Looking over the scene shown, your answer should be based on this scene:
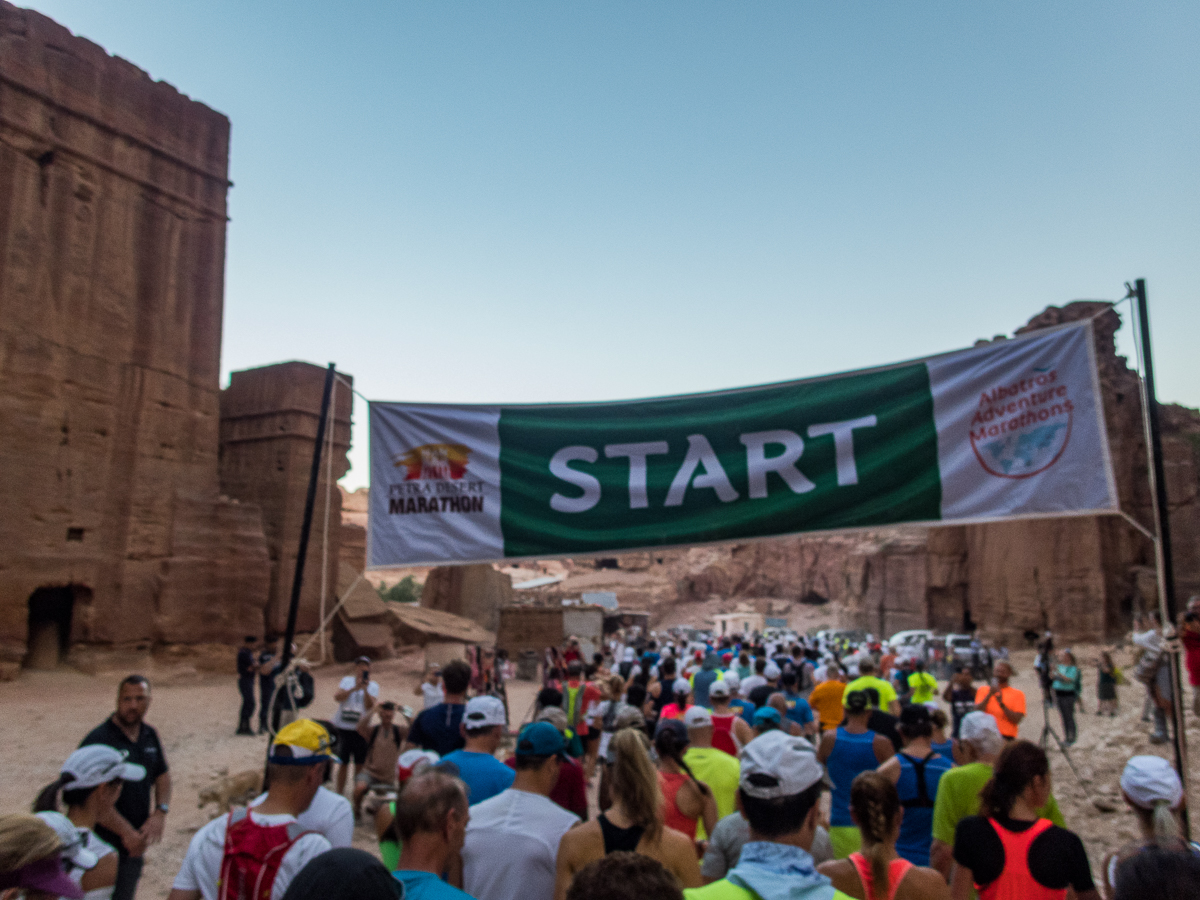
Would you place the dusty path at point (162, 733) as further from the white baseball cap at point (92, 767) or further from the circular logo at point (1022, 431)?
the circular logo at point (1022, 431)

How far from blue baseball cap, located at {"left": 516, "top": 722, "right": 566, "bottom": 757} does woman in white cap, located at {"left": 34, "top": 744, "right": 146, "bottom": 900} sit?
1.64m

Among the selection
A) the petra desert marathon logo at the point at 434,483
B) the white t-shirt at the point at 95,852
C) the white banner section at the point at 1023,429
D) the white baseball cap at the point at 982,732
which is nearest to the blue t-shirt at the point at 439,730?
the petra desert marathon logo at the point at 434,483

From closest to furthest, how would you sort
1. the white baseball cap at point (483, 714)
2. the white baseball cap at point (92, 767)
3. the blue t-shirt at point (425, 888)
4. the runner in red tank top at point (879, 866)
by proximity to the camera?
the blue t-shirt at point (425, 888) → the runner in red tank top at point (879, 866) → the white baseball cap at point (92, 767) → the white baseball cap at point (483, 714)

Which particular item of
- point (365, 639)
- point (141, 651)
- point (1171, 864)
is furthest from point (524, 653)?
point (1171, 864)

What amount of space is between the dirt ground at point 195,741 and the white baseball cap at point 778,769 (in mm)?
6659

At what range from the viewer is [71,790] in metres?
3.45

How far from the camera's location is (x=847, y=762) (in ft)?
17.1

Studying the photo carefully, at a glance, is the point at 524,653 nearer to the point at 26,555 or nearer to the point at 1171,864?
the point at 26,555

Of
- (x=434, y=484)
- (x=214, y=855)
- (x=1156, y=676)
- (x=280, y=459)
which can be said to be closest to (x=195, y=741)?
(x=434, y=484)

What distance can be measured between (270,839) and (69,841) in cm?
64

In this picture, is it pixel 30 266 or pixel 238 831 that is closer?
pixel 238 831

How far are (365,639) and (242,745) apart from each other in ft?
40.8

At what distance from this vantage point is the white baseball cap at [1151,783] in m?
2.98

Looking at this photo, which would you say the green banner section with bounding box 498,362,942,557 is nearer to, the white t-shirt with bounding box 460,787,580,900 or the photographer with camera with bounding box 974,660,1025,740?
the white t-shirt with bounding box 460,787,580,900
